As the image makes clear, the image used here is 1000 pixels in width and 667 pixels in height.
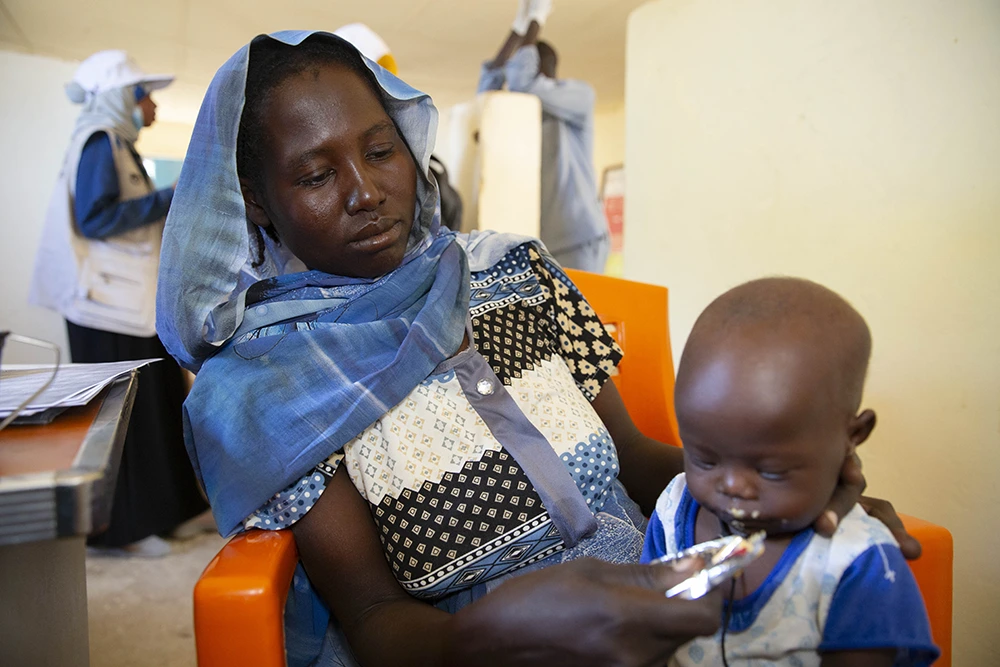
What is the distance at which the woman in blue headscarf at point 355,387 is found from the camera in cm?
94

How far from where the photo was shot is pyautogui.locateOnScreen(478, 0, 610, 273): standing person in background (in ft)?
10.4

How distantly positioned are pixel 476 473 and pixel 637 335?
70 centimetres

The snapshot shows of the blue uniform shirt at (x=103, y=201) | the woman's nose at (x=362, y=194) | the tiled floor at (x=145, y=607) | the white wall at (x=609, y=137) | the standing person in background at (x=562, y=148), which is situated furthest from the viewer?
the white wall at (x=609, y=137)

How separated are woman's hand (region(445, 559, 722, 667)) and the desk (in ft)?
1.23

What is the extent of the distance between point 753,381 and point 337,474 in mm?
574

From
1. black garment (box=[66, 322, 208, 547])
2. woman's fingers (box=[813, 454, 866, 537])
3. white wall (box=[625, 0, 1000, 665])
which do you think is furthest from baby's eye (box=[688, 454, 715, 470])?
black garment (box=[66, 322, 208, 547])

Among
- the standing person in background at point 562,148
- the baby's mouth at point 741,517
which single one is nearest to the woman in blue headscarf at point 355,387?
the baby's mouth at point 741,517

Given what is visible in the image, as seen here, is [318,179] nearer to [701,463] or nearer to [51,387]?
[51,387]

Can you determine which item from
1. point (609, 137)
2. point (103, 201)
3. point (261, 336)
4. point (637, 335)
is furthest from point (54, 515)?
point (609, 137)

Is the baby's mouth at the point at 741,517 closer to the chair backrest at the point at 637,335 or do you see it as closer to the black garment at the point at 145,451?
the chair backrest at the point at 637,335

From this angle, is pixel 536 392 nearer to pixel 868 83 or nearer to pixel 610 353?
pixel 610 353

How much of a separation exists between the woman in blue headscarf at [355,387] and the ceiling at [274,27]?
2.53 metres

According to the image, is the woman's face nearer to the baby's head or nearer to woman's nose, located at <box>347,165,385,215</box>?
woman's nose, located at <box>347,165,385,215</box>

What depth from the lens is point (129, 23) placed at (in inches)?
135
